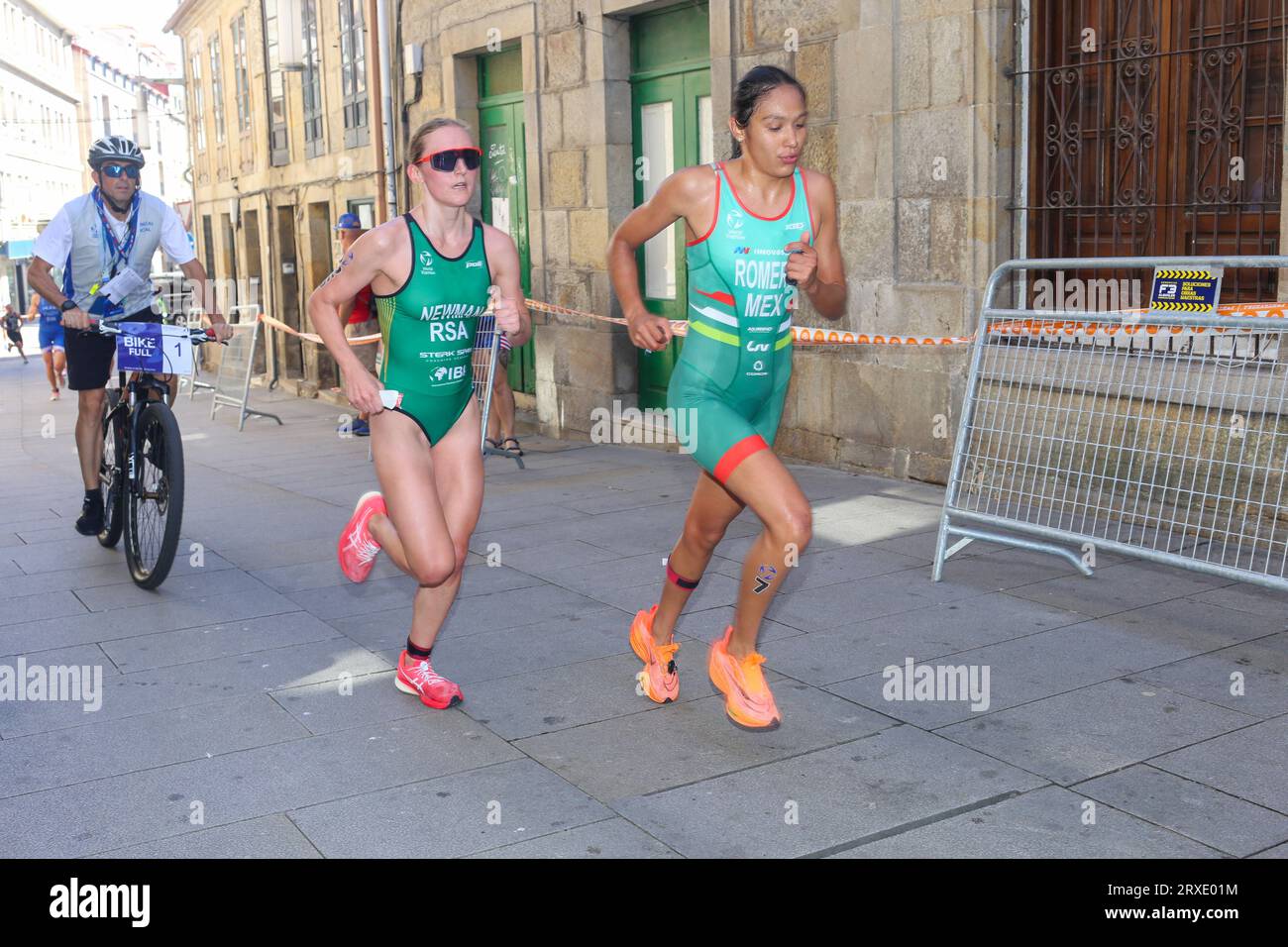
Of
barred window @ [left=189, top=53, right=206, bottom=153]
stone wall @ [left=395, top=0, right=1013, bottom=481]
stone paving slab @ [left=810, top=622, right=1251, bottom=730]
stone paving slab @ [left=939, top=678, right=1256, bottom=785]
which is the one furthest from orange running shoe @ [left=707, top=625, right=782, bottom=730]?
barred window @ [left=189, top=53, right=206, bottom=153]

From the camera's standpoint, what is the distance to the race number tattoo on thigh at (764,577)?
13.4 ft

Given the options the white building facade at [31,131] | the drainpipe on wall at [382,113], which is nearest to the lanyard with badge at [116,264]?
the drainpipe on wall at [382,113]

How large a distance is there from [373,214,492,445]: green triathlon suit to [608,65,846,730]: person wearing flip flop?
0.49 metres

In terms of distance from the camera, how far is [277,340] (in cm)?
2336

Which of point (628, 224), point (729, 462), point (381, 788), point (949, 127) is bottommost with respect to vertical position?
point (381, 788)

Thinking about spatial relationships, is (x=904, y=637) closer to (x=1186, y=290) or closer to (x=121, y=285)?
(x=1186, y=290)

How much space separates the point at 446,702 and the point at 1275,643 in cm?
288

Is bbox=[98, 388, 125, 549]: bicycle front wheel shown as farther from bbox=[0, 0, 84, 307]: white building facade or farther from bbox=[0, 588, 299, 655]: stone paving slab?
bbox=[0, 0, 84, 307]: white building facade

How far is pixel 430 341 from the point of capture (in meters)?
4.29

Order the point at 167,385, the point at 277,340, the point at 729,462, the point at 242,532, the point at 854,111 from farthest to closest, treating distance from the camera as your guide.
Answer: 1. the point at 277,340
2. the point at 854,111
3. the point at 242,532
4. the point at 167,385
5. the point at 729,462

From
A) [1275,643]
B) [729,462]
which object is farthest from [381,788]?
[1275,643]

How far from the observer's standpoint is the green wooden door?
1297 cm

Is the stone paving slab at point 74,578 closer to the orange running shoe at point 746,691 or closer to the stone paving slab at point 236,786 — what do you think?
the stone paving slab at point 236,786

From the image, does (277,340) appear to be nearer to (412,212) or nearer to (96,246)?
(96,246)
